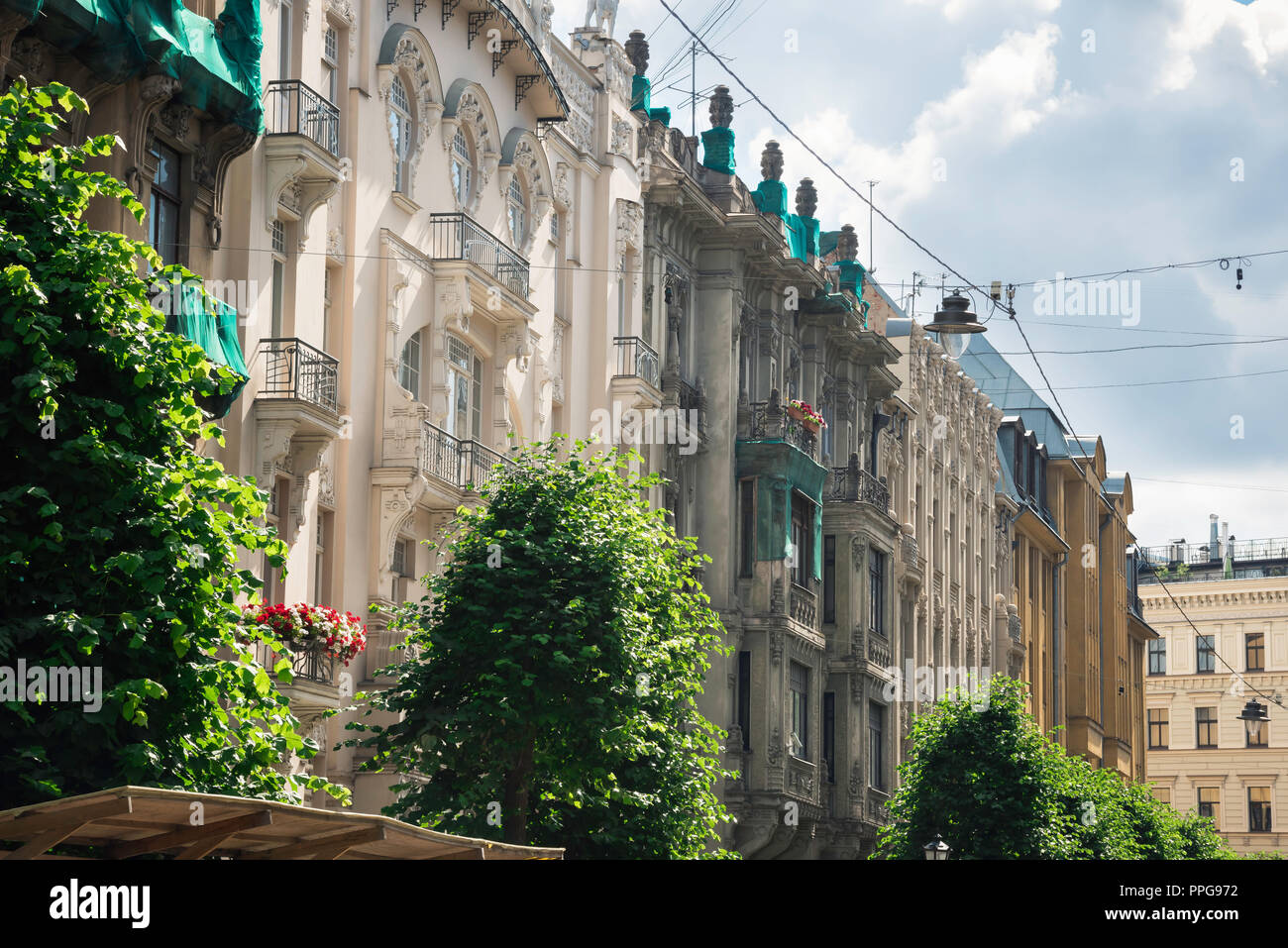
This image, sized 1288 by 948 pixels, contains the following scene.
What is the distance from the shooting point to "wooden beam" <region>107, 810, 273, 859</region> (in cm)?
1535

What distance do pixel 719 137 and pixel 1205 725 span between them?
6734 cm

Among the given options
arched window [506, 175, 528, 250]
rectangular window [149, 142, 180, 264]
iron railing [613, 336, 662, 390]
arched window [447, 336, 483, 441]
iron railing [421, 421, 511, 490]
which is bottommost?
iron railing [421, 421, 511, 490]

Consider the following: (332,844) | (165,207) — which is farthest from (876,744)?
(332,844)

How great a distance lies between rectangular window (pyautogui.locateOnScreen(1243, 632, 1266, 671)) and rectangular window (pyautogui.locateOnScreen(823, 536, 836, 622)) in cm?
6000

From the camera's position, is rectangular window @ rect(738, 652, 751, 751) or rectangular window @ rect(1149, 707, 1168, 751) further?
rectangular window @ rect(1149, 707, 1168, 751)

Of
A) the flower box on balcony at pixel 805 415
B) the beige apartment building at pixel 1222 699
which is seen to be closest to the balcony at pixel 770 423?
the flower box on balcony at pixel 805 415

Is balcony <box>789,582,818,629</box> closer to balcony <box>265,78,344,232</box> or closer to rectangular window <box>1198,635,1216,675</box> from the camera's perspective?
balcony <box>265,78,344,232</box>

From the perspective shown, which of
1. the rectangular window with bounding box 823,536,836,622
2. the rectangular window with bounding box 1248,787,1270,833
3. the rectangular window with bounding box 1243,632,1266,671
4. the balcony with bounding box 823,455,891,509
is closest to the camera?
the rectangular window with bounding box 823,536,836,622

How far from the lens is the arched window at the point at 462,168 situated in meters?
33.9

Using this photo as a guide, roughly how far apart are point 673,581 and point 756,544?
54.1 feet

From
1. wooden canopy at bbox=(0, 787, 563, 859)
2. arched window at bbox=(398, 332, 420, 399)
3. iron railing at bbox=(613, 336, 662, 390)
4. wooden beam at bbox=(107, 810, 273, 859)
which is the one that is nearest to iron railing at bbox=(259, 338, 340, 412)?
arched window at bbox=(398, 332, 420, 399)

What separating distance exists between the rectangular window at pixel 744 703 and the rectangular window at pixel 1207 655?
67.4 meters
